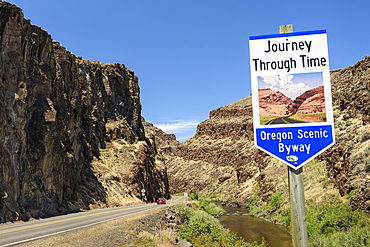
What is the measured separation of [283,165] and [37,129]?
4563 centimetres

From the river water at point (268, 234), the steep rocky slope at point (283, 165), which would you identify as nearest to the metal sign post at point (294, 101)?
the river water at point (268, 234)

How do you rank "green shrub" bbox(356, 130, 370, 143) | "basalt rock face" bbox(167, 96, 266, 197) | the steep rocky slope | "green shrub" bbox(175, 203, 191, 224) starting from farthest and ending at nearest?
"basalt rock face" bbox(167, 96, 266, 197)
"green shrub" bbox(356, 130, 370, 143)
the steep rocky slope
"green shrub" bbox(175, 203, 191, 224)

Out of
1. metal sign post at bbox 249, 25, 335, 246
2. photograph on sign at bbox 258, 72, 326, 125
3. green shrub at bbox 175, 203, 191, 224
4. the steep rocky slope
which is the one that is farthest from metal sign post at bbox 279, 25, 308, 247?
the steep rocky slope

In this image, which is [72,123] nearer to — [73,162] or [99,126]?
[73,162]

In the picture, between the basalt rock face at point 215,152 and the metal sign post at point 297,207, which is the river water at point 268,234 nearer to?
the metal sign post at point 297,207

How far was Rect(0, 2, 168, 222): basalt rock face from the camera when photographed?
21.4 meters

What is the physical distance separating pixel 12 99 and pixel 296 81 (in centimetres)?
2450

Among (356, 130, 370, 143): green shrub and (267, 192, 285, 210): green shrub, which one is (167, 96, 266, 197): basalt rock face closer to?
(267, 192, 285, 210): green shrub

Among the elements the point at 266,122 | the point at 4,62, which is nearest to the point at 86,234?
the point at 266,122

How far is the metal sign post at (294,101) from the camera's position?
3.71 metres

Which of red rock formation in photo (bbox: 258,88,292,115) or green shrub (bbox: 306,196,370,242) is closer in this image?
red rock formation in photo (bbox: 258,88,292,115)

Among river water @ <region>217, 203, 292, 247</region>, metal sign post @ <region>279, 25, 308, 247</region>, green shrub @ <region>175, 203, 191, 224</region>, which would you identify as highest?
metal sign post @ <region>279, 25, 308, 247</region>

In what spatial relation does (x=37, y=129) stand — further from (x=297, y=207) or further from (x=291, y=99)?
(x=297, y=207)

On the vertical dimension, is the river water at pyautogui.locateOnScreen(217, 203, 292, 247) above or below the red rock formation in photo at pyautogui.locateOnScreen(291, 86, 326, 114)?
below
